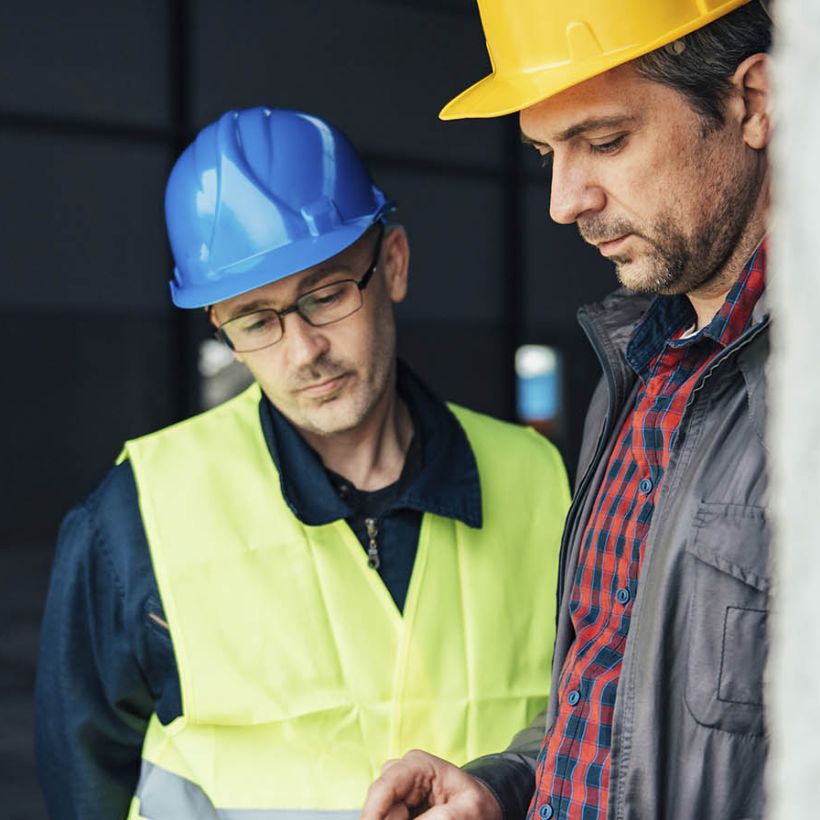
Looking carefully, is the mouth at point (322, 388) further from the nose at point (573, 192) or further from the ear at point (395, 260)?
the nose at point (573, 192)

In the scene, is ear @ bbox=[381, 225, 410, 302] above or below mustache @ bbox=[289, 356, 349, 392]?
above

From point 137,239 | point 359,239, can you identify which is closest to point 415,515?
point 359,239

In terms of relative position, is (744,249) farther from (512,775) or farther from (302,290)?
(302,290)

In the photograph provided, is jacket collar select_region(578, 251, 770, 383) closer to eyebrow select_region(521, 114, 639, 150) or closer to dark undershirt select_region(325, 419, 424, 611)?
eyebrow select_region(521, 114, 639, 150)

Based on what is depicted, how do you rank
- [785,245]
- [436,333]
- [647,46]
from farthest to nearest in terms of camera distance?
[436,333], [647,46], [785,245]

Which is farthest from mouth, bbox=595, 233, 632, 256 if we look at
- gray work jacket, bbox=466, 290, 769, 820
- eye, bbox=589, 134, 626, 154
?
gray work jacket, bbox=466, 290, 769, 820

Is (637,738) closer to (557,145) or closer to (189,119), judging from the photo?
(557,145)

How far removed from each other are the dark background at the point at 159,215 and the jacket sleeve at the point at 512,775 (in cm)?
333

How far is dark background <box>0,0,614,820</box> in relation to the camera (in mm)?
5871

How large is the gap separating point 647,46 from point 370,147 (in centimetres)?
570

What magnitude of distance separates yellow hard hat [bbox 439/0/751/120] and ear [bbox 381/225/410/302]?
2.92ft

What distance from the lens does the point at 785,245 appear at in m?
0.46

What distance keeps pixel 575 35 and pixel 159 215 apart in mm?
4950

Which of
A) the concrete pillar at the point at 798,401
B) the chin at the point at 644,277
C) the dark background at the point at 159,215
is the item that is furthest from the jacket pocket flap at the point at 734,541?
the dark background at the point at 159,215
